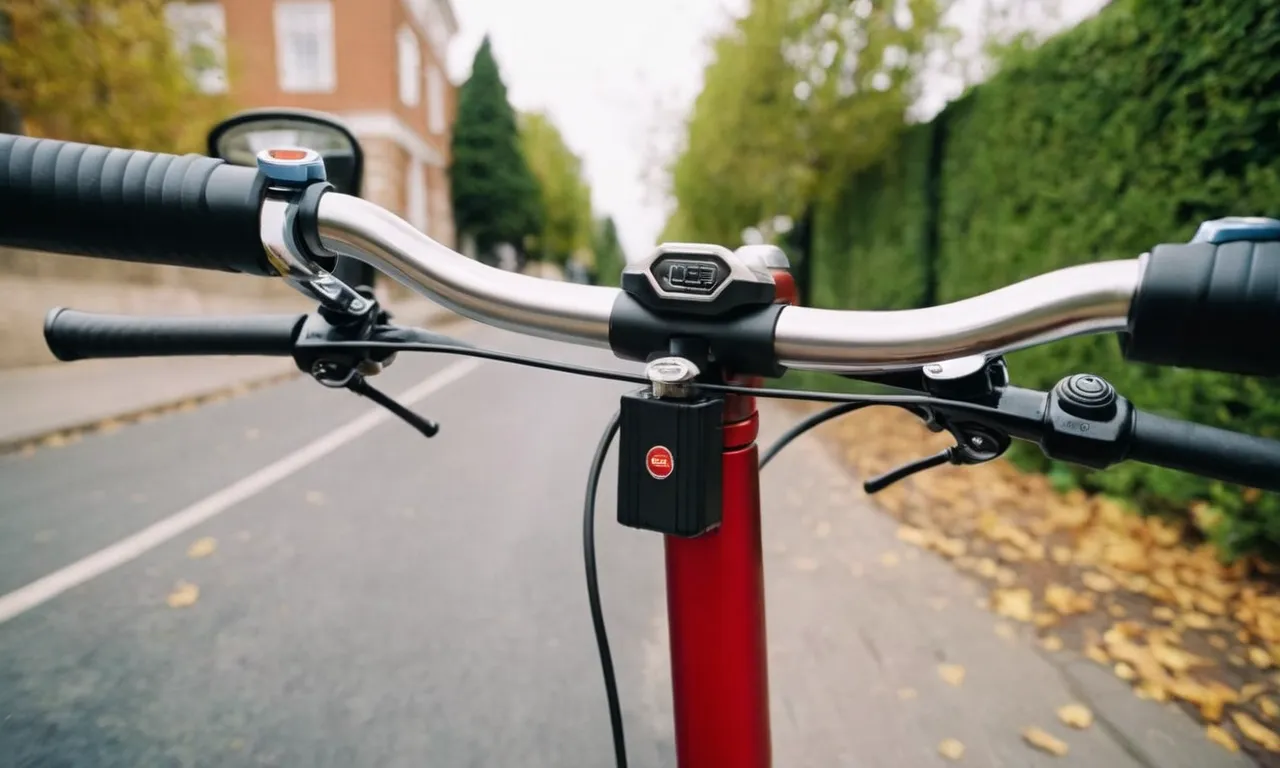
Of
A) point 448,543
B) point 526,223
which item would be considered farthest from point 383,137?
point 448,543

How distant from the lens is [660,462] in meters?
0.86

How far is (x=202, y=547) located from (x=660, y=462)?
3.90 meters

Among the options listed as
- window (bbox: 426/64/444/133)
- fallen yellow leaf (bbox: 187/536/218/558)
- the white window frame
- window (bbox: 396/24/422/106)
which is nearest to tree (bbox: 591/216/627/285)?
the white window frame

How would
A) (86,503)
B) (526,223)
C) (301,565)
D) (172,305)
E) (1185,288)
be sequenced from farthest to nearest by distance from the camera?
(526,223), (172,305), (86,503), (301,565), (1185,288)

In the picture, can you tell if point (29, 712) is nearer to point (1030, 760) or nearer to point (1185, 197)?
point (1030, 760)

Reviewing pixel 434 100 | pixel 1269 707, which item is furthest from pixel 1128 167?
pixel 434 100

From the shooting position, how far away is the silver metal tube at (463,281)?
3.02ft

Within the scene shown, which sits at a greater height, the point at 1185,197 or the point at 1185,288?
the point at 1185,197

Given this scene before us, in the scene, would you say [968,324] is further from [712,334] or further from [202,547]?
[202,547]

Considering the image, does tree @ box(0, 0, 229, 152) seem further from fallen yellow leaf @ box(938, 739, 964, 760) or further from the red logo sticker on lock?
the red logo sticker on lock

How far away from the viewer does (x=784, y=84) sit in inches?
343

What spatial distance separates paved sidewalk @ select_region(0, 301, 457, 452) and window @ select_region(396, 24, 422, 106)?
20111mm

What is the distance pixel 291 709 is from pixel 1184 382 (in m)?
4.51

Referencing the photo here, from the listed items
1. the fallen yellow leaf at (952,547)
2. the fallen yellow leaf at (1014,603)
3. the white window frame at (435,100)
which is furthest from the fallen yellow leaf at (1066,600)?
the white window frame at (435,100)
